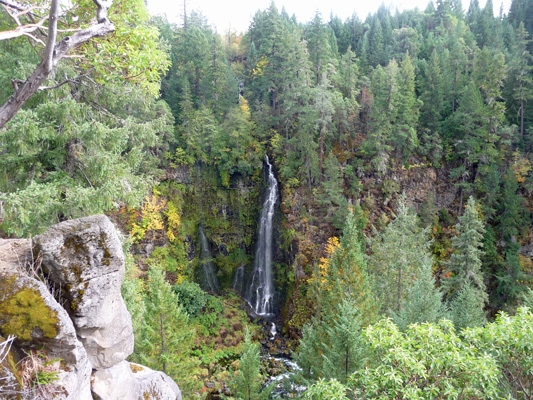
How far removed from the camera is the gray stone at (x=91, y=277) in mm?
4430

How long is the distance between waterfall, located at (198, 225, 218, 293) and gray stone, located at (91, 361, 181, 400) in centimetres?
1953

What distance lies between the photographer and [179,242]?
25.0 m

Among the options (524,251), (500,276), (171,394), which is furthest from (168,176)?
(524,251)

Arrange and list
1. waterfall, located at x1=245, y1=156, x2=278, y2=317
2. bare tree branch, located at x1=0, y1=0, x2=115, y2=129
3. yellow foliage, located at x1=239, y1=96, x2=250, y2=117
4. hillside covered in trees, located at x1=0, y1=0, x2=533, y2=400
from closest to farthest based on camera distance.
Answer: bare tree branch, located at x1=0, y1=0, x2=115, y2=129 < hillside covered in trees, located at x1=0, y1=0, x2=533, y2=400 < waterfall, located at x1=245, y1=156, x2=278, y2=317 < yellow foliage, located at x1=239, y1=96, x2=250, y2=117

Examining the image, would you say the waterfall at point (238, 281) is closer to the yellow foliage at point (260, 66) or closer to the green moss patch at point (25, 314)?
the yellow foliage at point (260, 66)

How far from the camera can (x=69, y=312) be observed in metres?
4.46

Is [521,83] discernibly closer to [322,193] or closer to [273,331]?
[322,193]

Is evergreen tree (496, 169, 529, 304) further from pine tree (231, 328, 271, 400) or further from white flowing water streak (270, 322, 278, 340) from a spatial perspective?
pine tree (231, 328, 271, 400)

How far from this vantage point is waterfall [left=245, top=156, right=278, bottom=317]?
2425 centimetres

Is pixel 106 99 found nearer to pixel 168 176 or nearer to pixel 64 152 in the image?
pixel 64 152

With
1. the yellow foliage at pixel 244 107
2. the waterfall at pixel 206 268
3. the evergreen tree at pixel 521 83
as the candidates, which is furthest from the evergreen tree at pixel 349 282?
the evergreen tree at pixel 521 83

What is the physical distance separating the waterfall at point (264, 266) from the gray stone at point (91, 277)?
2001 cm

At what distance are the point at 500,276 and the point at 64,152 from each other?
2754 cm

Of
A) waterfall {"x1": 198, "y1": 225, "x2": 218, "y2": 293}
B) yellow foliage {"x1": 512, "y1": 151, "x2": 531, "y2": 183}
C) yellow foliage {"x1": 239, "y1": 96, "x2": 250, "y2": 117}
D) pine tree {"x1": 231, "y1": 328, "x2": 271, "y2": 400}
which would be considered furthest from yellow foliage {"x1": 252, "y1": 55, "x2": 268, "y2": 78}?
pine tree {"x1": 231, "y1": 328, "x2": 271, "y2": 400}
